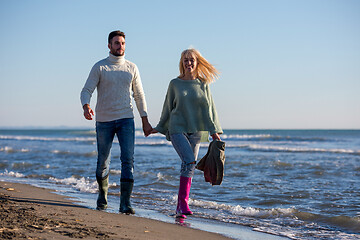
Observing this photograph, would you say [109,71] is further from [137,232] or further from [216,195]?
[216,195]

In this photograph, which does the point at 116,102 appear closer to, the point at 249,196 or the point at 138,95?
the point at 138,95

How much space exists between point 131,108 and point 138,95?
0.21m

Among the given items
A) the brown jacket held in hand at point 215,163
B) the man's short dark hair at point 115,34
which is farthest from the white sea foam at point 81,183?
the man's short dark hair at point 115,34

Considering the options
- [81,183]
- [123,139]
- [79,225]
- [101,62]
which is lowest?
[81,183]

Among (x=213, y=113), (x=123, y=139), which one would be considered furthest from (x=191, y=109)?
(x=123, y=139)

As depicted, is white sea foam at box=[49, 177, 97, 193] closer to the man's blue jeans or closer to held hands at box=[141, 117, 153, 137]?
the man's blue jeans

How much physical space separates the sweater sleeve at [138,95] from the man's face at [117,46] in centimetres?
28

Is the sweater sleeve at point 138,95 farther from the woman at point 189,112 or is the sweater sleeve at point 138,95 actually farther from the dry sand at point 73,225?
the dry sand at point 73,225

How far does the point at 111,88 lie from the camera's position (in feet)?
15.9

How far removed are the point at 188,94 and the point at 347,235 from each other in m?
2.30

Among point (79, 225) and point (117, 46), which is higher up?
point (117, 46)

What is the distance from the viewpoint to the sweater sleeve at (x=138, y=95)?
5.01 meters

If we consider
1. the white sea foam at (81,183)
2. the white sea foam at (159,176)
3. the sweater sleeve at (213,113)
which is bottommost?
the white sea foam at (81,183)

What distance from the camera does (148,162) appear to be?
12.5 m
